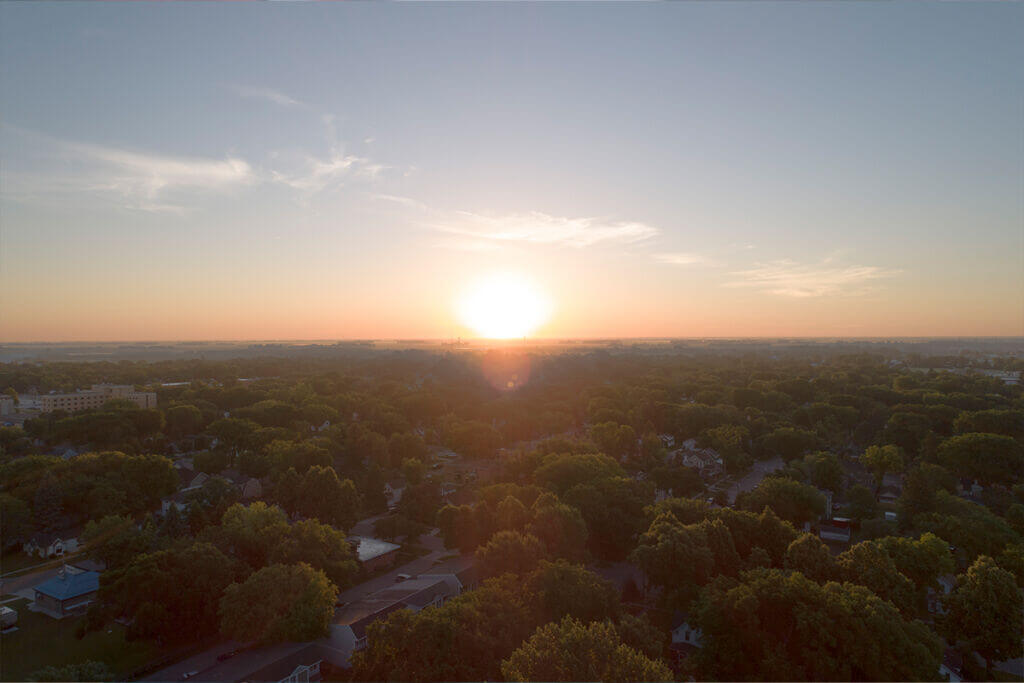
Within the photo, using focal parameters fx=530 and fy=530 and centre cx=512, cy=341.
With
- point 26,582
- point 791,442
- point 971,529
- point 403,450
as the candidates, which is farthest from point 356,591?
point 791,442

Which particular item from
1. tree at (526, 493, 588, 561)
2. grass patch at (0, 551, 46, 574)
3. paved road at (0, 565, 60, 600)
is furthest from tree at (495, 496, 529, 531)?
grass patch at (0, 551, 46, 574)

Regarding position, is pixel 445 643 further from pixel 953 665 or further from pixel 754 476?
pixel 754 476

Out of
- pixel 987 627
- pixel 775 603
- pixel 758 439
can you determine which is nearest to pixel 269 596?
pixel 775 603

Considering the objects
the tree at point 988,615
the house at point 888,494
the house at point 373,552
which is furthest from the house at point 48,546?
the house at point 888,494

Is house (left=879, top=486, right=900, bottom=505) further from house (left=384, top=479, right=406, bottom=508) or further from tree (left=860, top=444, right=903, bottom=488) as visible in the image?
house (left=384, top=479, right=406, bottom=508)

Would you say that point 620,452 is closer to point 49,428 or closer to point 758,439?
point 758,439

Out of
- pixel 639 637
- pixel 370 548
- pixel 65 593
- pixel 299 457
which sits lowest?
pixel 370 548

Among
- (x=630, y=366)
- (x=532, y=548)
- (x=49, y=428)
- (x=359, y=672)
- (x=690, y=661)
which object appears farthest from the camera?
(x=630, y=366)
